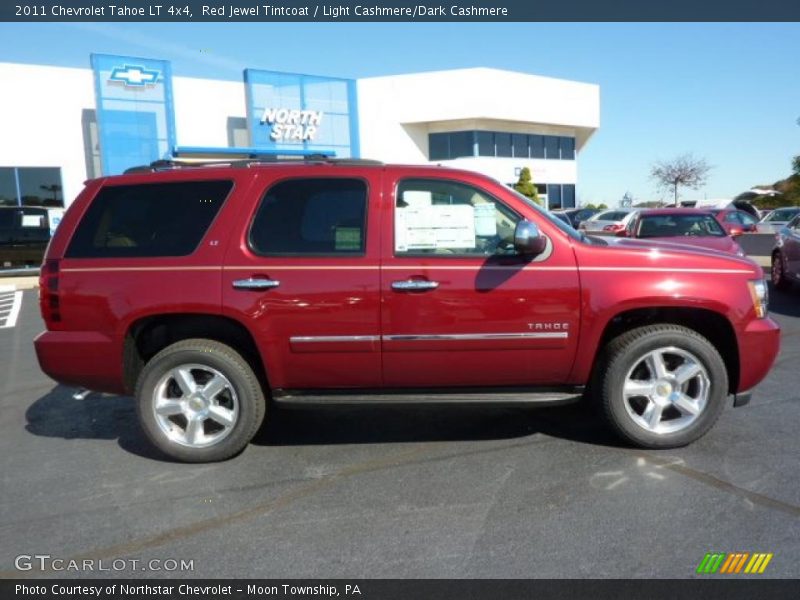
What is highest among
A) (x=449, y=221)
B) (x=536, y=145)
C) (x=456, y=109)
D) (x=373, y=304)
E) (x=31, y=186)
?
(x=456, y=109)

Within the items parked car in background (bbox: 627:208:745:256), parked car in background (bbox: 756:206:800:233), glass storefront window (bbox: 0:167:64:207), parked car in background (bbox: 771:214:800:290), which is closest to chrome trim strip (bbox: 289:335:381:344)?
parked car in background (bbox: 627:208:745:256)

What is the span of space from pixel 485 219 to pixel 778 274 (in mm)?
9071

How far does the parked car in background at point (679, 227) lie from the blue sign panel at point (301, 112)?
18868 millimetres

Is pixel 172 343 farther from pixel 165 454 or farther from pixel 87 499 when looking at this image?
pixel 87 499

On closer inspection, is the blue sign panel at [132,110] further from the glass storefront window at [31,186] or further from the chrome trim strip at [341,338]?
the chrome trim strip at [341,338]

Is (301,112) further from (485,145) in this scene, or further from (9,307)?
(9,307)

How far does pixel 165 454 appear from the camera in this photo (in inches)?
166

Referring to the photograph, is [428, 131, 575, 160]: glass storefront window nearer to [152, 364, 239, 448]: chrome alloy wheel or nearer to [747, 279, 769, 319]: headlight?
[747, 279, 769, 319]: headlight

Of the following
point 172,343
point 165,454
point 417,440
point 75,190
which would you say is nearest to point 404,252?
point 417,440

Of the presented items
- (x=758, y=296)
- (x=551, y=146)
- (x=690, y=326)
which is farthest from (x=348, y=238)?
(x=551, y=146)

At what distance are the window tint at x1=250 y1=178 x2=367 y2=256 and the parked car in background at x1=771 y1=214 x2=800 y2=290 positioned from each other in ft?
27.8

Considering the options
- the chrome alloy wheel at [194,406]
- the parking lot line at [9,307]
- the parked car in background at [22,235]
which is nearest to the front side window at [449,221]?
the chrome alloy wheel at [194,406]

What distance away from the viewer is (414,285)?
389cm

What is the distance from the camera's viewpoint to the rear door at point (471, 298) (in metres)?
3.90
